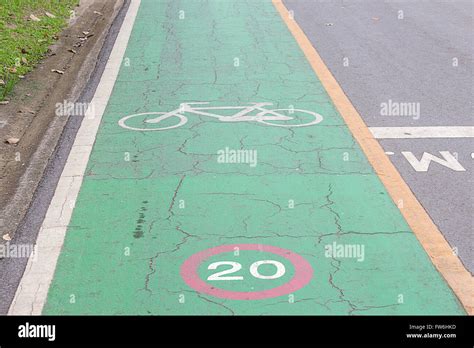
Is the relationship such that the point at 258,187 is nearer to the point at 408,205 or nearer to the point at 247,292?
the point at 408,205

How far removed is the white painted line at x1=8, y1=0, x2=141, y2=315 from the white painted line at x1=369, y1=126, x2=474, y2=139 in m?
3.31

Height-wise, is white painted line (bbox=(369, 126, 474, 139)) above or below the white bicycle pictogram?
below

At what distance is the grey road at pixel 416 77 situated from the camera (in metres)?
8.27

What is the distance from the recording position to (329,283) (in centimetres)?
643

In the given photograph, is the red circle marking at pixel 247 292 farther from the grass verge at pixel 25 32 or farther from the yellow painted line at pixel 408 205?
the grass verge at pixel 25 32

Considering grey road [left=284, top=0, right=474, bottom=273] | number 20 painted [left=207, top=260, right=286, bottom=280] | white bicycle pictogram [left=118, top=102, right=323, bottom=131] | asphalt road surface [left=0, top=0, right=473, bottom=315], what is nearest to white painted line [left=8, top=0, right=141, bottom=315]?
asphalt road surface [left=0, top=0, right=473, bottom=315]

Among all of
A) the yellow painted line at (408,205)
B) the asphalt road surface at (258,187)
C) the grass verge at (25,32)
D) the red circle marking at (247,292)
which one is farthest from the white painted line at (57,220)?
the yellow painted line at (408,205)

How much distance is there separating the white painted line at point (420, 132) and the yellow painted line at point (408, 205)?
0.50 ft

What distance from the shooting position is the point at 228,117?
428 inches

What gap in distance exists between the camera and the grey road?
8.27m

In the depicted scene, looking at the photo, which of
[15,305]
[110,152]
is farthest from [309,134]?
[15,305]

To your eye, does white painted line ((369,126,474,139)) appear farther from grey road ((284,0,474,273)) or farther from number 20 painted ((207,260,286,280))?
number 20 painted ((207,260,286,280))

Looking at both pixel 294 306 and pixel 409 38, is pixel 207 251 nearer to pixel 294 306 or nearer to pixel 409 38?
pixel 294 306

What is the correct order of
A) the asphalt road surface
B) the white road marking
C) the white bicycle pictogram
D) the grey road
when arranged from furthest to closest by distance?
the white bicycle pictogram, the white road marking, the grey road, the asphalt road surface
